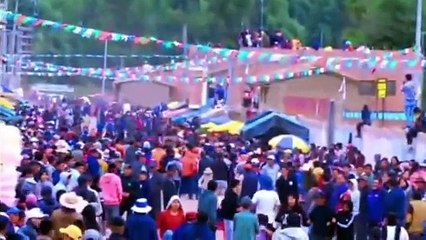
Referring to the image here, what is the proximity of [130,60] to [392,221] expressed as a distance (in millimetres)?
62521

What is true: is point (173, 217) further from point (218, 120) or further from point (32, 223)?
point (218, 120)

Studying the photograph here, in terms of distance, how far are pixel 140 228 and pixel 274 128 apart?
23044mm

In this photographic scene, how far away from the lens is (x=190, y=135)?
3512 cm

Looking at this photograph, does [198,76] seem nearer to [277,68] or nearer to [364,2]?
[277,68]

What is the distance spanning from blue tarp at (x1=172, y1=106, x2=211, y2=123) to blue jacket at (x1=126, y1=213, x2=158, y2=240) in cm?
3482

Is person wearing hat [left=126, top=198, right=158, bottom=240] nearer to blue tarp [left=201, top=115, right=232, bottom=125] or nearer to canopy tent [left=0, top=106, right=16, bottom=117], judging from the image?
canopy tent [left=0, top=106, right=16, bottom=117]

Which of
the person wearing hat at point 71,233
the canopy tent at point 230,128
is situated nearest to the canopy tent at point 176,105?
the canopy tent at point 230,128

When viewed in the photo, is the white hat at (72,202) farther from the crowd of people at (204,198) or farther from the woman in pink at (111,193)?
the woman in pink at (111,193)

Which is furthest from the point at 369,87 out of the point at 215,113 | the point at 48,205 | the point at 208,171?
the point at 48,205

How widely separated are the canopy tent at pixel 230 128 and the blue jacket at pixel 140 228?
83.4ft

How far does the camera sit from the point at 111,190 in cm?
1931

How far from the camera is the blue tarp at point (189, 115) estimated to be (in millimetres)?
51438

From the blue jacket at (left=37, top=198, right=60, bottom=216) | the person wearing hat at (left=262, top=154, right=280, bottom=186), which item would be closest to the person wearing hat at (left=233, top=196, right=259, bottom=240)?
the blue jacket at (left=37, top=198, right=60, bottom=216)

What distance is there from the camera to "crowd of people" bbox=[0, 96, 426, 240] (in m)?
Result: 14.8
